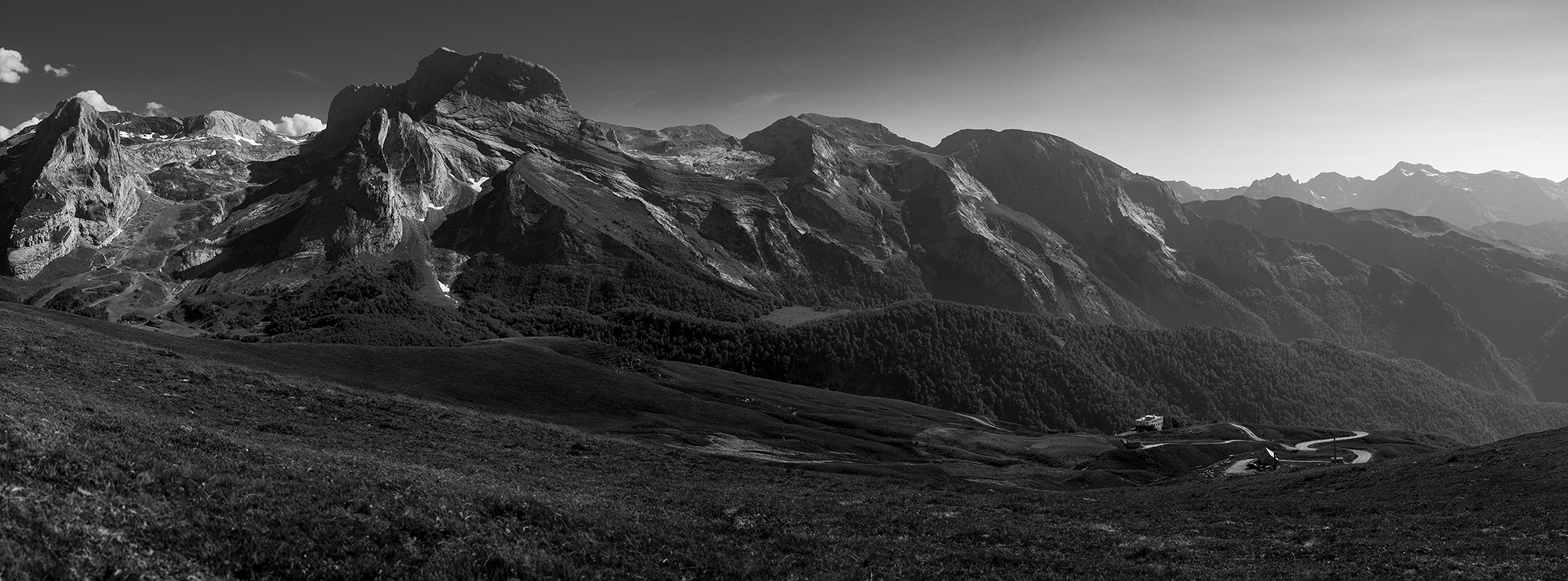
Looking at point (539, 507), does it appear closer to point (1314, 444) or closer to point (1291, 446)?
point (1291, 446)

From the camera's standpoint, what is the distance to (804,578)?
21297mm

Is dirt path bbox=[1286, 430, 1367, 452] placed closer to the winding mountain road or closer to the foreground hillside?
the winding mountain road

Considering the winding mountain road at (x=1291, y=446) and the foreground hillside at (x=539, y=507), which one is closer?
the foreground hillside at (x=539, y=507)

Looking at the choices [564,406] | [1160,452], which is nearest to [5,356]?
[564,406]

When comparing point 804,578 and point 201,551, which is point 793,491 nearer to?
point 804,578

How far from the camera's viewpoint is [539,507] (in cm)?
2303

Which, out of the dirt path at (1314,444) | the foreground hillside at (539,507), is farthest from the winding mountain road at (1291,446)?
the foreground hillside at (539,507)

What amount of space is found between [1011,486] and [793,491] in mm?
28329

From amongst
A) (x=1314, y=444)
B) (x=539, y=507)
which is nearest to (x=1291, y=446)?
(x=1314, y=444)

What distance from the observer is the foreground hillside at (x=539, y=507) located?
1719cm

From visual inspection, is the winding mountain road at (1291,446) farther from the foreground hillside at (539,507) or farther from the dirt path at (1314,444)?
the foreground hillside at (539,507)

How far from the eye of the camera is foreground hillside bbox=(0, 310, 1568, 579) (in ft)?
56.4

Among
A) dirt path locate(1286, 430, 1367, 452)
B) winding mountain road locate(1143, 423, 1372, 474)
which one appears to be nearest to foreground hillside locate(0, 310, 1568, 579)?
winding mountain road locate(1143, 423, 1372, 474)

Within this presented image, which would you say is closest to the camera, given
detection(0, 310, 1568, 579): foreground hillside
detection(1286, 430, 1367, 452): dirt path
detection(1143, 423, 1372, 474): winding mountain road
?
detection(0, 310, 1568, 579): foreground hillside
